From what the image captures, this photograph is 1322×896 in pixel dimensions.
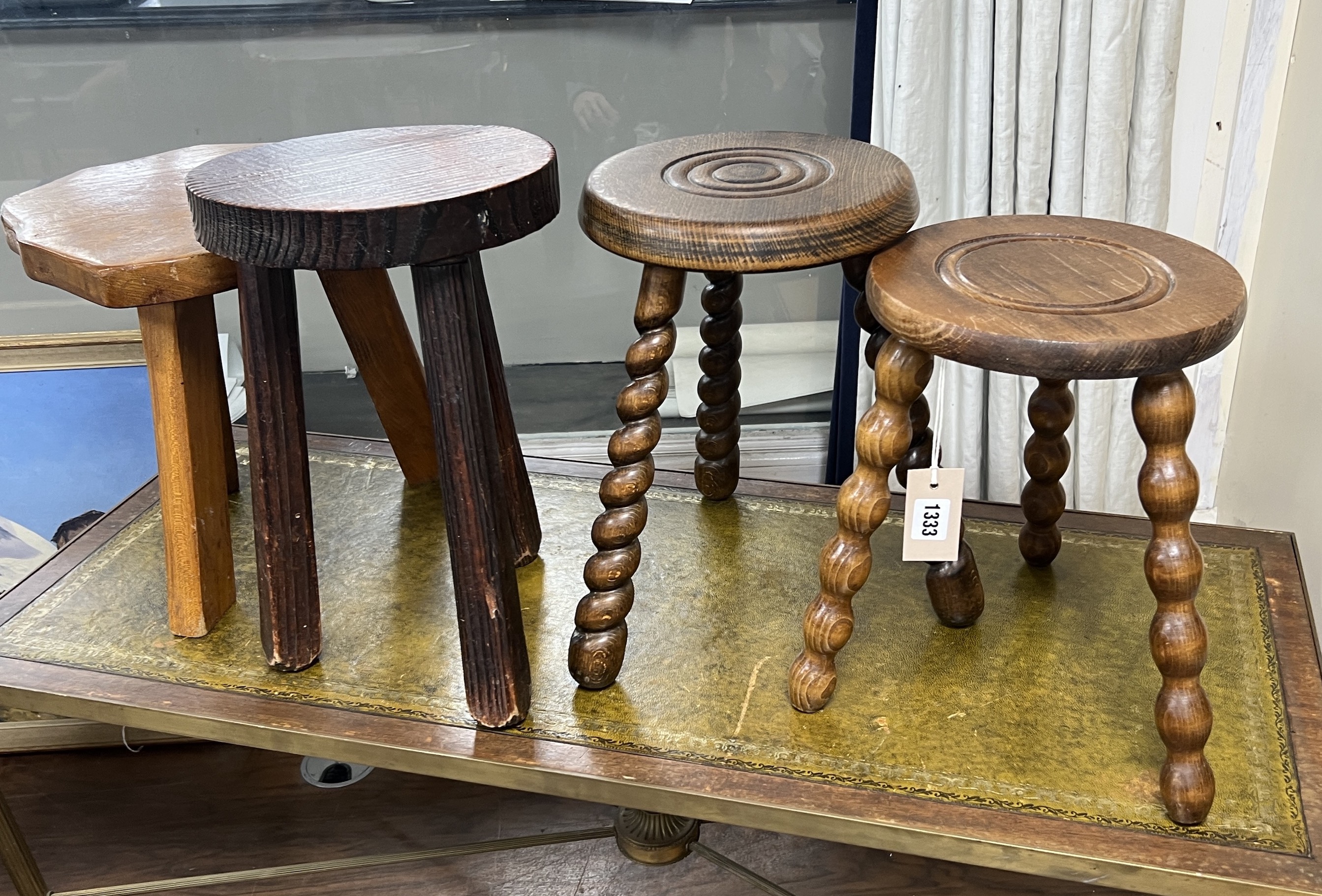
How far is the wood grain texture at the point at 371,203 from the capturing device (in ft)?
2.49

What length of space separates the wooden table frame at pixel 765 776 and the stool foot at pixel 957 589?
0.22m

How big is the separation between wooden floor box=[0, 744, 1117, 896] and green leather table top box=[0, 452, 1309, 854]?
0.32m

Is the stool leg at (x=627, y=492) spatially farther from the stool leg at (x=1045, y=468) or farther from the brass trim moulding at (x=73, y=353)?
the brass trim moulding at (x=73, y=353)

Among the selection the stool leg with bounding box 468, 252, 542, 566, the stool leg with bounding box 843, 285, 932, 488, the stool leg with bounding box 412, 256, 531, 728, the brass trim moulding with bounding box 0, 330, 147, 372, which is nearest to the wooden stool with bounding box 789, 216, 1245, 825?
the stool leg with bounding box 843, 285, 932, 488

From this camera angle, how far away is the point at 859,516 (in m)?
0.83

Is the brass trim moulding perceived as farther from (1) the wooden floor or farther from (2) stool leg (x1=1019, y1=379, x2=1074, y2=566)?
(2) stool leg (x1=1019, y1=379, x2=1074, y2=566)

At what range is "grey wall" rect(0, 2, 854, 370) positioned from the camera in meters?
1.50

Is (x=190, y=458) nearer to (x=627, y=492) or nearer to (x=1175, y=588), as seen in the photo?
(x=627, y=492)

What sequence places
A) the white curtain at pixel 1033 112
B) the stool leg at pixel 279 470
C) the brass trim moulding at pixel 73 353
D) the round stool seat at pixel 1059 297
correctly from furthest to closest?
the brass trim moulding at pixel 73 353
the white curtain at pixel 1033 112
the stool leg at pixel 279 470
the round stool seat at pixel 1059 297

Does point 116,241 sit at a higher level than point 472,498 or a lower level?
higher

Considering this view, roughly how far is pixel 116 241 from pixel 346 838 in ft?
2.29

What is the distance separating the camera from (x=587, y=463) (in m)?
1.31

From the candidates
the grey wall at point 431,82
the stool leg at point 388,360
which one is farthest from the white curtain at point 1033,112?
the stool leg at point 388,360

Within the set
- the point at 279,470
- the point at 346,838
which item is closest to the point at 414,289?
the point at 279,470
